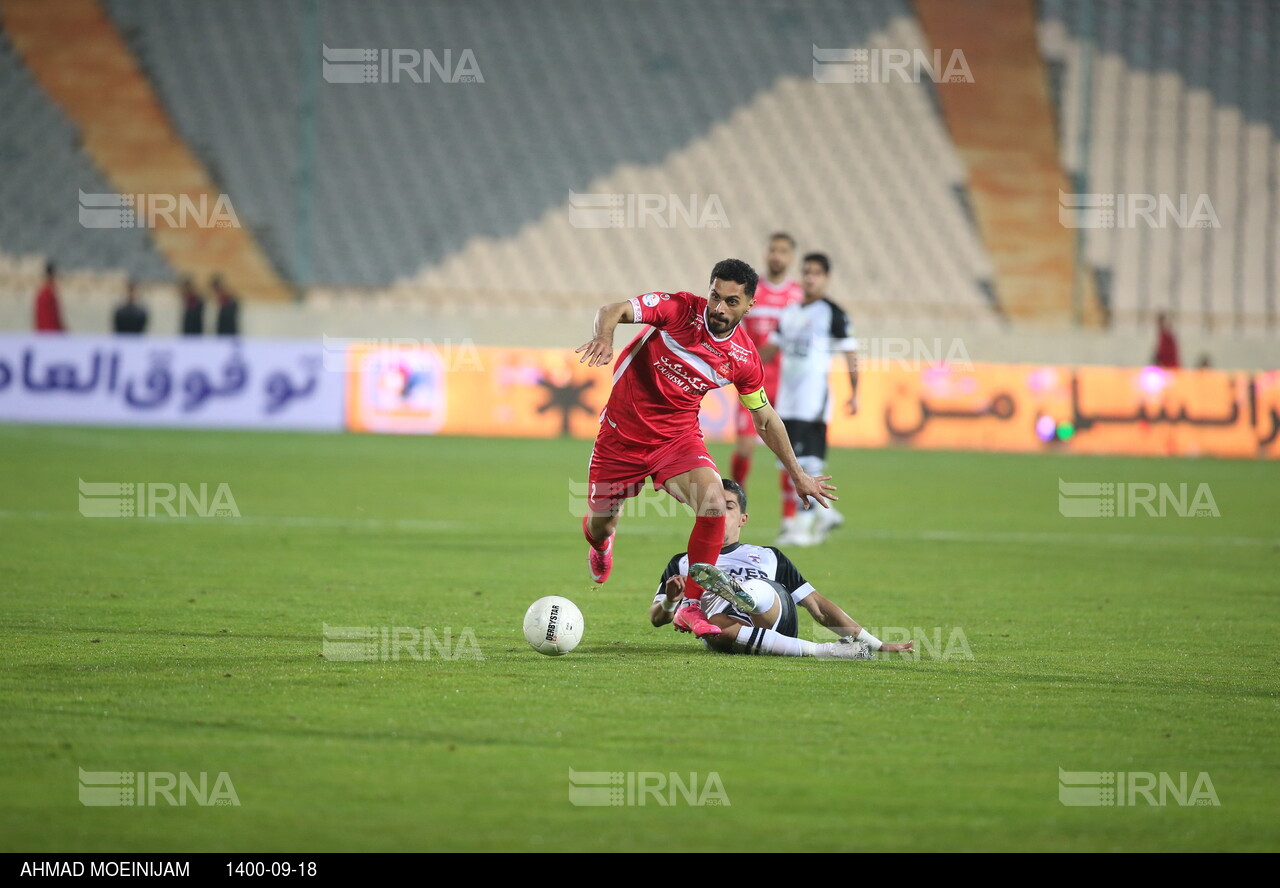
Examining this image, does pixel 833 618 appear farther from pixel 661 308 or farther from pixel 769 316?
pixel 769 316

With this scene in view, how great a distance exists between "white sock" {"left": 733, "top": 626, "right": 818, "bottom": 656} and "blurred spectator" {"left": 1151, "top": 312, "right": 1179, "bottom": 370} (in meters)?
21.4

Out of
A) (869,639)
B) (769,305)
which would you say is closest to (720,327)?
(869,639)

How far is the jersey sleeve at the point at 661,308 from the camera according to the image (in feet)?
23.5

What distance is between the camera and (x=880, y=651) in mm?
6996

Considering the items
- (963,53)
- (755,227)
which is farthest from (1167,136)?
(755,227)

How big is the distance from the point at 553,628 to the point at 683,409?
1589 millimetres

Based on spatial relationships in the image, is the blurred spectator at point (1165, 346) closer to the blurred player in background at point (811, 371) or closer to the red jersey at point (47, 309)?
the blurred player in background at point (811, 371)

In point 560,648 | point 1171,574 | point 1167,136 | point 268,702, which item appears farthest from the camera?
point 1167,136

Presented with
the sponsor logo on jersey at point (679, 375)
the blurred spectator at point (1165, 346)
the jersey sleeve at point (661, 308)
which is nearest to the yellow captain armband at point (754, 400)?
the sponsor logo on jersey at point (679, 375)

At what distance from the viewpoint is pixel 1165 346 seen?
2658cm

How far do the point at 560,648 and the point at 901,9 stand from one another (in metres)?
27.8

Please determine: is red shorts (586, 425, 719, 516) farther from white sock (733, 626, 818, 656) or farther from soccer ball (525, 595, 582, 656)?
soccer ball (525, 595, 582, 656)

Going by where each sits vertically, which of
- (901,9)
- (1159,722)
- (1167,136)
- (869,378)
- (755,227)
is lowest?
(1159,722)

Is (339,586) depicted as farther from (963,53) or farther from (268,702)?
(963,53)
